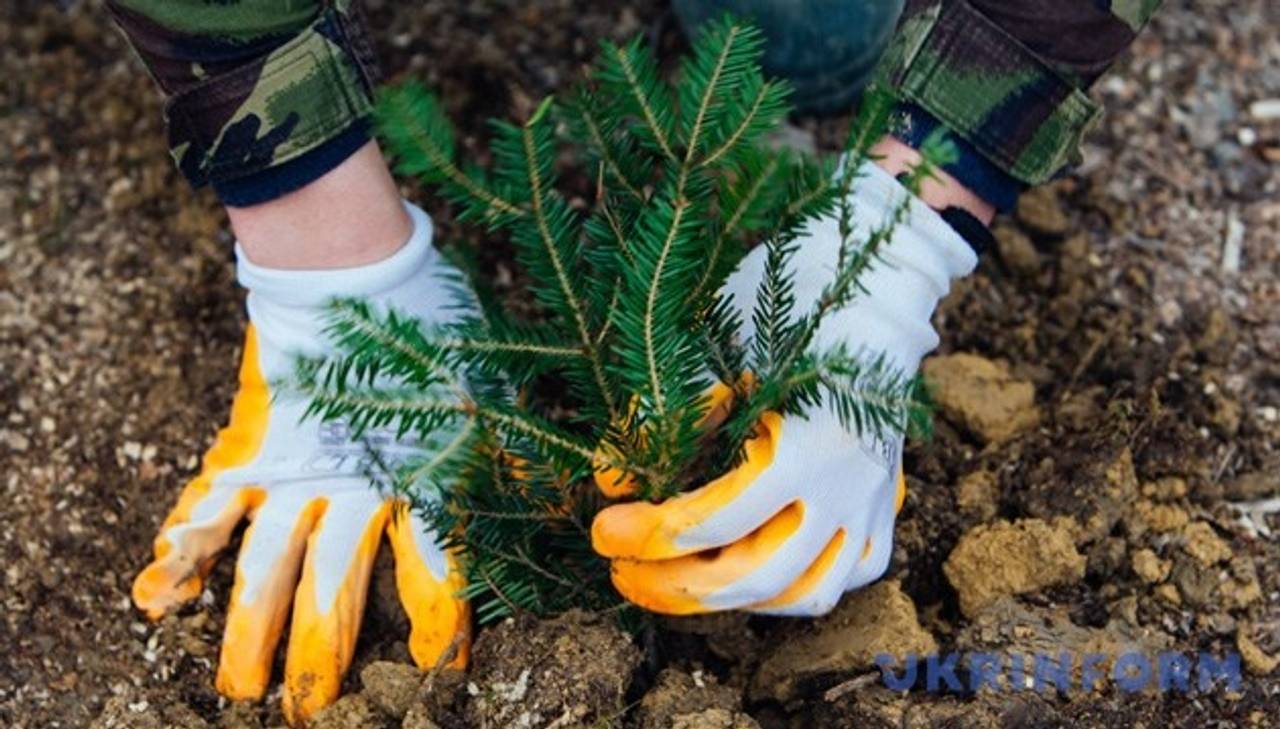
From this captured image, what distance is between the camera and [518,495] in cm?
159

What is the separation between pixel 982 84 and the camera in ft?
5.48

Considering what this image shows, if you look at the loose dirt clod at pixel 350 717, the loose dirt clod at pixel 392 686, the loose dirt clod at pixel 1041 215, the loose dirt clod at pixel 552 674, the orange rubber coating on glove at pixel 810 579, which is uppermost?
the loose dirt clod at pixel 1041 215

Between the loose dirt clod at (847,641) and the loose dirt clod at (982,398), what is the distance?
1.13 ft

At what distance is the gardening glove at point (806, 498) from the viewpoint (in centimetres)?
154

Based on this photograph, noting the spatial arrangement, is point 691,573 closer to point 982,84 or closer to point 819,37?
point 982,84

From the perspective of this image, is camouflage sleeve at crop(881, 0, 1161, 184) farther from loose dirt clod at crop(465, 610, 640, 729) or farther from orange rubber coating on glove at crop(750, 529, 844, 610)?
loose dirt clod at crop(465, 610, 640, 729)

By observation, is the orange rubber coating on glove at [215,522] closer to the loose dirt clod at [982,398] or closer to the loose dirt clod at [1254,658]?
the loose dirt clod at [982,398]

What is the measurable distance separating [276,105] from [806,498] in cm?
76

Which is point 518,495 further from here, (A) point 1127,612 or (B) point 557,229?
(A) point 1127,612

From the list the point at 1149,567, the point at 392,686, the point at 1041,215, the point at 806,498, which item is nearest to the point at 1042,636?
the point at 1149,567

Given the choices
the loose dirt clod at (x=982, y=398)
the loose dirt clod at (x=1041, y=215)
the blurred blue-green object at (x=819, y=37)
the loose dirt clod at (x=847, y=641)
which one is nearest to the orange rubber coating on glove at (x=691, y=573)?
the loose dirt clod at (x=847, y=641)

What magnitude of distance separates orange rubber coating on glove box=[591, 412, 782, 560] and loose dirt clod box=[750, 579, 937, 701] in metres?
0.24

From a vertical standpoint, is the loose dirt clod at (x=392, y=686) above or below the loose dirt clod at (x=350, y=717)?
above

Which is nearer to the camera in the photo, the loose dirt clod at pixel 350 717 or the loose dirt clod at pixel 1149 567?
the loose dirt clod at pixel 350 717
